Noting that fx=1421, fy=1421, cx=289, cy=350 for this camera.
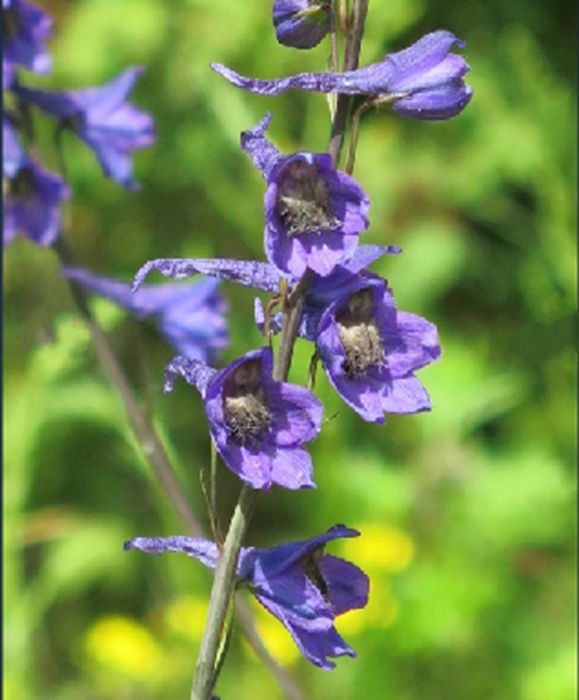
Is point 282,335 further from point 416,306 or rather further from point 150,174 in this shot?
point 150,174

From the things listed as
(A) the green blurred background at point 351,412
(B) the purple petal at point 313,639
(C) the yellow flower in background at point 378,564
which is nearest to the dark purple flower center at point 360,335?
(B) the purple petal at point 313,639

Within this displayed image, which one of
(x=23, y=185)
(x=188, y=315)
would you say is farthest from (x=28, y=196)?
(x=188, y=315)

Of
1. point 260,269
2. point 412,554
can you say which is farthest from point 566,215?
point 260,269

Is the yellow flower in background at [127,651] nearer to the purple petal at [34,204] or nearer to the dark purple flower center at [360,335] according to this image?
the purple petal at [34,204]

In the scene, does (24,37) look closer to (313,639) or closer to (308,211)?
(308,211)

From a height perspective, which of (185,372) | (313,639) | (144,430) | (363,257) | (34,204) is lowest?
(144,430)

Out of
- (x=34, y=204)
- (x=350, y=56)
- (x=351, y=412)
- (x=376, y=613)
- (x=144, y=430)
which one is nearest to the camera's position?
(x=350, y=56)

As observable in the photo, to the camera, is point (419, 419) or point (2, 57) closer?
point (2, 57)
